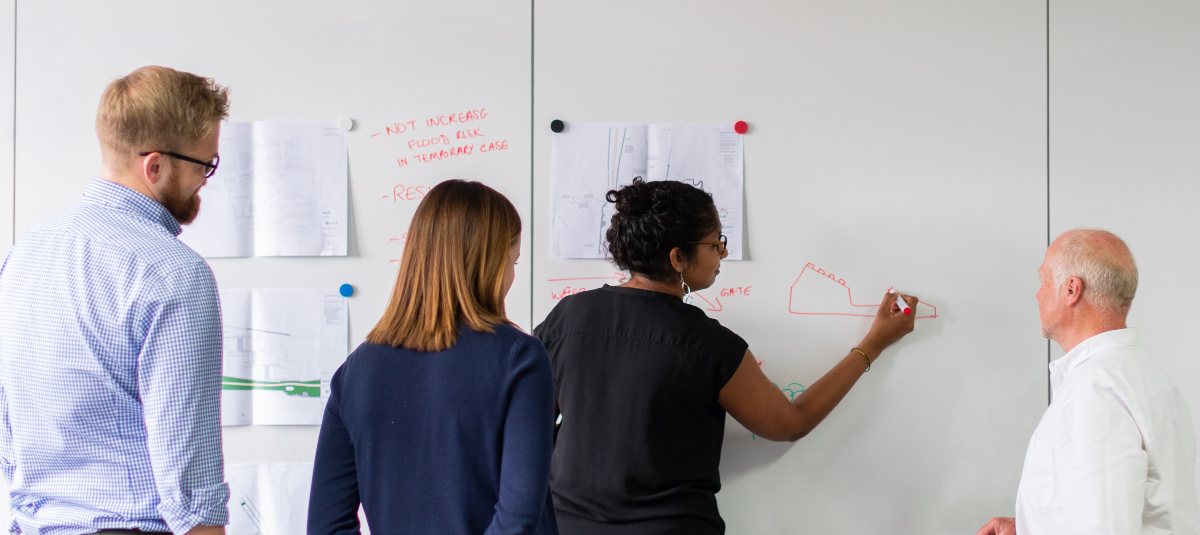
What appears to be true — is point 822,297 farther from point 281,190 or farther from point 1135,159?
point 281,190

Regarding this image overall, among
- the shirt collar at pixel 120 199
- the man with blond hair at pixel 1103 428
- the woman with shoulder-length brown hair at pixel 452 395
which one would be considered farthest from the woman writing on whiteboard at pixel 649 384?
the shirt collar at pixel 120 199

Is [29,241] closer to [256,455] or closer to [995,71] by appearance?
[256,455]

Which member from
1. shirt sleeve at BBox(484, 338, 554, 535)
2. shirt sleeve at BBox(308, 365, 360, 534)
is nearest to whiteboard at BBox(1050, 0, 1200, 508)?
shirt sleeve at BBox(484, 338, 554, 535)

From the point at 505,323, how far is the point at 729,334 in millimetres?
598

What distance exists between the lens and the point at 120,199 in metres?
1.21

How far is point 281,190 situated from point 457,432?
3.68 ft

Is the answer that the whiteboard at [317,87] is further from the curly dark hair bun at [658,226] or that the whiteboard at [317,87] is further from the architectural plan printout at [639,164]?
the curly dark hair bun at [658,226]

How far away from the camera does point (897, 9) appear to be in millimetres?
2096

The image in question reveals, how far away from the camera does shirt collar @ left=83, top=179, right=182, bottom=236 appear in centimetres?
121

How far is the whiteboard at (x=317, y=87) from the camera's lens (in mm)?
2092

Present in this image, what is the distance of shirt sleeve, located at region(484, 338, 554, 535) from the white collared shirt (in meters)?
0.89

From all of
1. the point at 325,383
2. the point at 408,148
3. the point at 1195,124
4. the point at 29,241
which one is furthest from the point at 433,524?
the point at 1195,124

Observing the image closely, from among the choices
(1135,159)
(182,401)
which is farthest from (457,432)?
(1135,159)

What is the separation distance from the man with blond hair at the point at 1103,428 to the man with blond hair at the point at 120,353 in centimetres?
132
